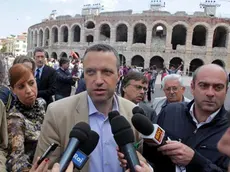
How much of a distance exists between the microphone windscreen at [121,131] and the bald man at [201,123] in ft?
1.47

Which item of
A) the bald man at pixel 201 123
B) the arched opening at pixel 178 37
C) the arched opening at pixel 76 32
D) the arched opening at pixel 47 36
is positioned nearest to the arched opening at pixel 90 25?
the arched opening at pixel 76 32

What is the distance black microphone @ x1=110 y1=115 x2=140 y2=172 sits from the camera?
1281mm

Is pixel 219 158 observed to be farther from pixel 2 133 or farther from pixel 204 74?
pixel 2 133

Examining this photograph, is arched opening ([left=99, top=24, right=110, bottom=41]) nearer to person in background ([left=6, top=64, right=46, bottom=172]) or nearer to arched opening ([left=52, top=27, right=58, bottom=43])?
arched opening ([left=52, top=27, right=58, bottom=43])

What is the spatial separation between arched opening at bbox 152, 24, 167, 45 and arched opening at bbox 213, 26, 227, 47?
7139 millimetres

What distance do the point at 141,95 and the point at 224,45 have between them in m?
32.5

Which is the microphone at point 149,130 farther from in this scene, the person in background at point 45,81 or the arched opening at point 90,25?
the arched opening at point 90,25

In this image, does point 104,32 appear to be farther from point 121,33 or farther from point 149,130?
point 149,130

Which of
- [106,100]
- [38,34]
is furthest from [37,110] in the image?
[38,34]

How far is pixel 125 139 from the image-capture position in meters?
1.40

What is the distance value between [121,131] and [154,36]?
32.7m

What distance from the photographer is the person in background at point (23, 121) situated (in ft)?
6.30

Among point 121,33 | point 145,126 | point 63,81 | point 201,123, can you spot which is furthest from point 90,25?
point 145,126

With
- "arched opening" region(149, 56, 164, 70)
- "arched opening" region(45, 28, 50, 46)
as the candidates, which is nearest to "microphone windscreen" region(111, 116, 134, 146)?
"arched opening" region(149, 56, 164, 70)
